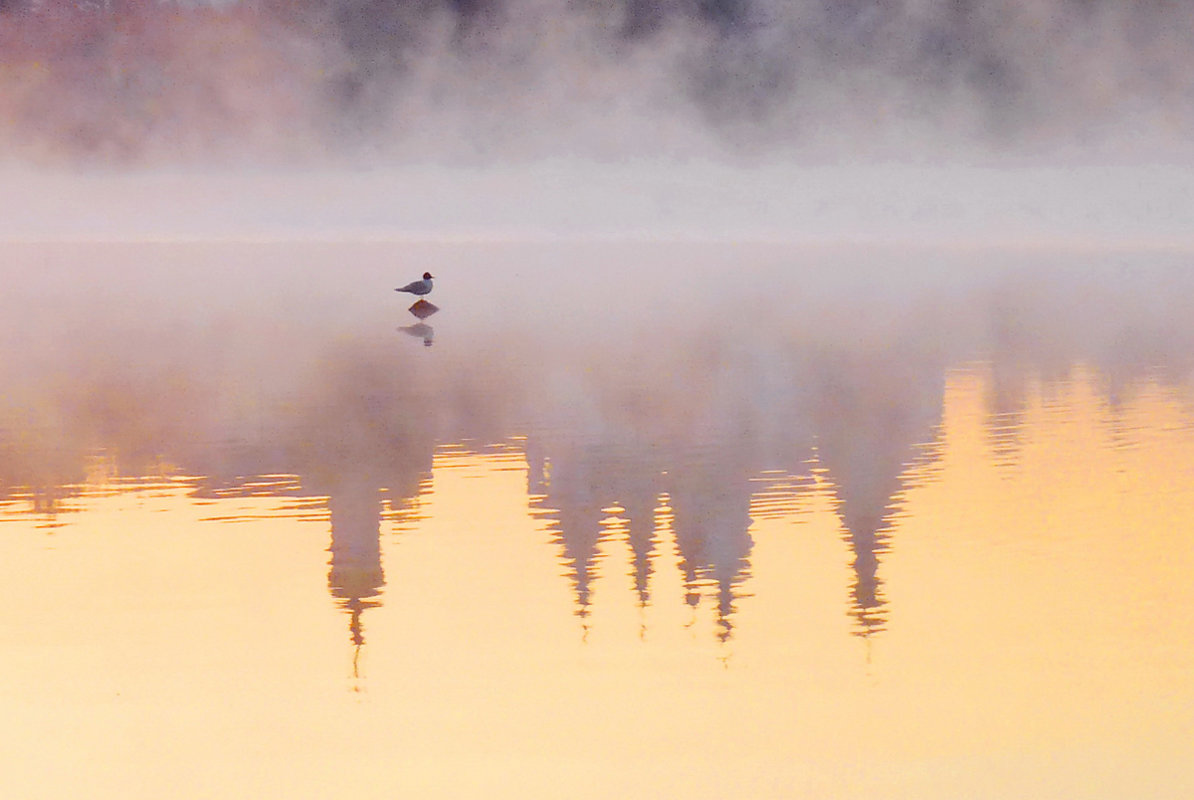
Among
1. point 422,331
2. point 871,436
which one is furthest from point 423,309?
point 871,436

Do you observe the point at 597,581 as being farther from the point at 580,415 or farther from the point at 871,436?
the point at 580,415

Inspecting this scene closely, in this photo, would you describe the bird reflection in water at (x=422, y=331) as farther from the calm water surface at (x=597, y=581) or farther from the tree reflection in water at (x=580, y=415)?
the calm water surface at (x=597, y=581)

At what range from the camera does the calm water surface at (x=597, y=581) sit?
14438 mm

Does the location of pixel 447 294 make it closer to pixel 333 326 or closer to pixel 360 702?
pixel 333 326

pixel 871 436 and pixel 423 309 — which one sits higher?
pixel 423 309

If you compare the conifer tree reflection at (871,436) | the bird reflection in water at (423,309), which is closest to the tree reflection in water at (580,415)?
the conifer tree reflection at (871,436)

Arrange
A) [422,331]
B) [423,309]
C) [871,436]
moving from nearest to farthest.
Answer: [871,436] < [422,331] < [423,309]

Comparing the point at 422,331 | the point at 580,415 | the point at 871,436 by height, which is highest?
the point at 422,331

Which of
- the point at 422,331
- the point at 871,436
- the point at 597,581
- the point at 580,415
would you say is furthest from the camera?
the point at 422,331

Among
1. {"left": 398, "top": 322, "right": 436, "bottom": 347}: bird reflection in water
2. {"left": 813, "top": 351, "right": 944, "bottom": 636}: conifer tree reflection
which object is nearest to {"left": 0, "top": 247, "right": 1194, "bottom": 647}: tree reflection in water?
{"left": 813, "top": 351, "right": 944, "bottom": 636}: conifer tree reflection

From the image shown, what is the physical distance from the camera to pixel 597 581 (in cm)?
1936

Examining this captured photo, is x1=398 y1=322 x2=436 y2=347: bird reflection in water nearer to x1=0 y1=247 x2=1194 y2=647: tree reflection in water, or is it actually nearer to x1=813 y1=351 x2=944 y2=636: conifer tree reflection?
x1=0 y1=247 x2=1194 y2=647: tree reflection in water

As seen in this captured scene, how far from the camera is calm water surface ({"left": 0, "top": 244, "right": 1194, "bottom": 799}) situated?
47.4 ft

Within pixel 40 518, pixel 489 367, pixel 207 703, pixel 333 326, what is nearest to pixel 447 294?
pixel 333 326
